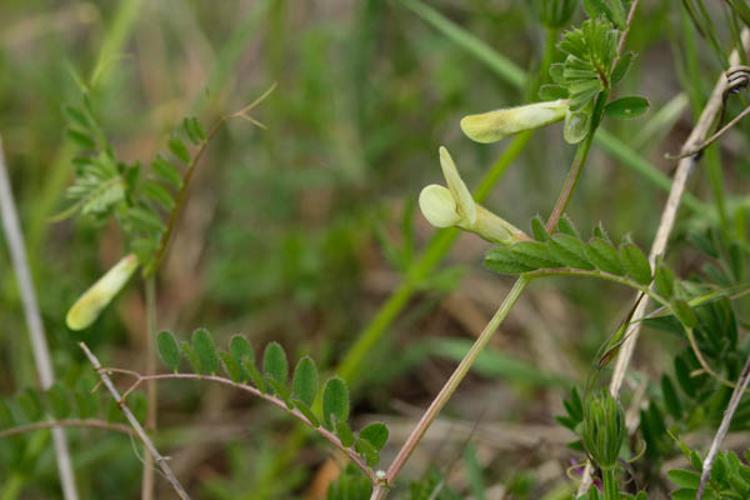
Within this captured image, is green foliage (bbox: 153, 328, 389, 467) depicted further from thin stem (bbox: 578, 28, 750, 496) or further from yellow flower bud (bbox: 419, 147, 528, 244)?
thin stem (bbox: 578, 28, 750, 496)

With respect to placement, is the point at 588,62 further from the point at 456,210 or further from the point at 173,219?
the point at 173,219

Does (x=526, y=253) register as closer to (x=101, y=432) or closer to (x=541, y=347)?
(x=101, y=432)

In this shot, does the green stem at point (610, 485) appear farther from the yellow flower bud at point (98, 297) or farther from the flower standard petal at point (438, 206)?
the yellow flower bud at point (98, 297)

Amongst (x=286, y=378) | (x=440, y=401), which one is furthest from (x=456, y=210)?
(x=286, y=378)

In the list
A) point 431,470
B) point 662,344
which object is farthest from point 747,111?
point 662,344

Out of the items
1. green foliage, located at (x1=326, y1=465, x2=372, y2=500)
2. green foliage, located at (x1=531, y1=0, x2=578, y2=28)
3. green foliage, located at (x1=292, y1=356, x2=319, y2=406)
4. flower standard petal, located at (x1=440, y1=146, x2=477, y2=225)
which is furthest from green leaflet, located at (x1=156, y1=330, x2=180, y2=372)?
green foliage, located at (x1=531, y1=0, x2=578, y2=28)

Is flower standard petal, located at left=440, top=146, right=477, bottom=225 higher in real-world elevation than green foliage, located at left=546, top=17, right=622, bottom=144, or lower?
lower
